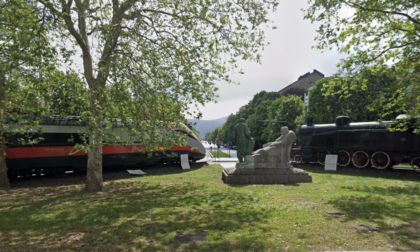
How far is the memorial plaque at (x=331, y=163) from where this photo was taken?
675 inches

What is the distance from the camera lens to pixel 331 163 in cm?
1738

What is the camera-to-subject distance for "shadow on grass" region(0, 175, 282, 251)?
4887mm

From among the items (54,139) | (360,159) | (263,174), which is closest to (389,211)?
(263,174)

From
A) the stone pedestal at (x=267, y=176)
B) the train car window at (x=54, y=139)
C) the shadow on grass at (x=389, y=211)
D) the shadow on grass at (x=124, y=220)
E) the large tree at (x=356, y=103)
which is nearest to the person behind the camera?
the shadow on grass at (x=124, y=220)

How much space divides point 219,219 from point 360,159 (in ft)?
48.0

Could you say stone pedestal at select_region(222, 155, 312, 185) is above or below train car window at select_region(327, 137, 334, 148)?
below

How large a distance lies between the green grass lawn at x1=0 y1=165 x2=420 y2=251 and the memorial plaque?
21.5ft

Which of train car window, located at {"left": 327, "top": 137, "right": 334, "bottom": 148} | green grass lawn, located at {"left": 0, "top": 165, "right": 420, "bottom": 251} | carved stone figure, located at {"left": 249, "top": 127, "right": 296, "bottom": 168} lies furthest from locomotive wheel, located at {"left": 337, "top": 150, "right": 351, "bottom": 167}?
carved stone figure, located at {"left": 249, "top": 127, "right": 296, "bottom": 168}

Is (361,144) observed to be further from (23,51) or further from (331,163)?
(23,51)

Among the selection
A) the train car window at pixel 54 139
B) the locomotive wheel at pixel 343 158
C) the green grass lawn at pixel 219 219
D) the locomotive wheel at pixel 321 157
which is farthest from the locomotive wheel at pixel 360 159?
the train car window at pixel 54 139

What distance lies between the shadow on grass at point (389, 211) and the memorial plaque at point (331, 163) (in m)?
7.16

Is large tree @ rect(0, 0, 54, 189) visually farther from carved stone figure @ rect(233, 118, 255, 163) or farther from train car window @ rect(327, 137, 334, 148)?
train car window @ rect(327, 137, 334, 148)

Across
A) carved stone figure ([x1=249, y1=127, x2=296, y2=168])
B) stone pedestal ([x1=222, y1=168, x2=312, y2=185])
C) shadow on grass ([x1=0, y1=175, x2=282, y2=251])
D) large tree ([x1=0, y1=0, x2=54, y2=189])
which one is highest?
large tree ([x1=0, y1=0, x2=54, y2=189])

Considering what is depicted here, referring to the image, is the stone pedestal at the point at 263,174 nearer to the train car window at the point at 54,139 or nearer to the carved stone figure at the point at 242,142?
the carved stone figure at the point at 242,142
